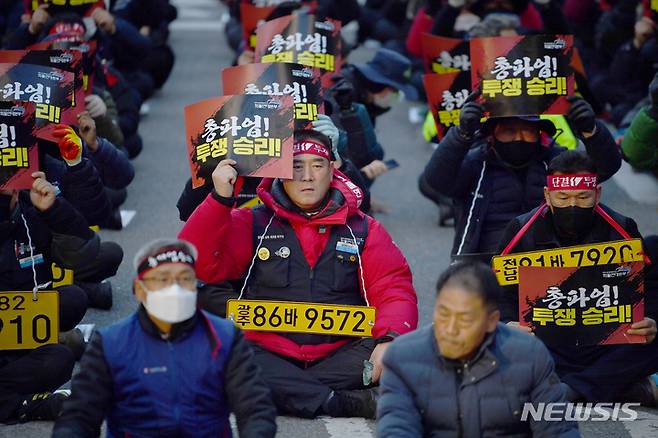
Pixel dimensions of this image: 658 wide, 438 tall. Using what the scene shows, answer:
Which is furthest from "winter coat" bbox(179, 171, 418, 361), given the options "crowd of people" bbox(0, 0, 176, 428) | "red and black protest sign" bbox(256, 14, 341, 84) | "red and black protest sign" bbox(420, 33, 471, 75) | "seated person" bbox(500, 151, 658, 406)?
"red and black protest sign" bbox(420, 33, 471, 75)

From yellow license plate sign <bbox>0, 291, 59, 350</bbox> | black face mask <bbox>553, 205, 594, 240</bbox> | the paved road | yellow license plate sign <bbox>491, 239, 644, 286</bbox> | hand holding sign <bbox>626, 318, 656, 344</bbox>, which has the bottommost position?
the paved road

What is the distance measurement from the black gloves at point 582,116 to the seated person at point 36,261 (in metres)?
2.85

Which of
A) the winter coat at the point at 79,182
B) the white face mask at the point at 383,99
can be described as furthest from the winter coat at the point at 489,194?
the white face mask at the point at 383,99

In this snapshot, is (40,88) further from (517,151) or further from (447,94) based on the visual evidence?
(517,151)

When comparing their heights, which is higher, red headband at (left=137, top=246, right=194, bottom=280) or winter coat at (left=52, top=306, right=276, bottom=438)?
red headband at (left=137, top=246, right=194, bottom=280)

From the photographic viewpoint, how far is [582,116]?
890 centimetres

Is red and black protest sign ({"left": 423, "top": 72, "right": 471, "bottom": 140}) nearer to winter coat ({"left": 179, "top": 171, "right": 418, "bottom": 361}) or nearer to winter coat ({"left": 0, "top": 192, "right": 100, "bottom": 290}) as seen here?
winter coat ({"left": 179, "top": 171, "right": 418, "bottom": 361})

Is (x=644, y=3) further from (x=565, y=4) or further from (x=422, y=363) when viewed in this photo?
(x=422, y=363)

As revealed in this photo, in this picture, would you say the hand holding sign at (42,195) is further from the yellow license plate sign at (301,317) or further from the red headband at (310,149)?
the red headband at (310,149)

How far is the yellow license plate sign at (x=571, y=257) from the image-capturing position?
819cm

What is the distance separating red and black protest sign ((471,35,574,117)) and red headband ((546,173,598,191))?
87 centimetres

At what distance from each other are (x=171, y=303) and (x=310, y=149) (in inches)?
88.8

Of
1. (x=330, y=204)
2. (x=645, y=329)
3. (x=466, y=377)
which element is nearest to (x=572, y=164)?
(x=645, y=329)

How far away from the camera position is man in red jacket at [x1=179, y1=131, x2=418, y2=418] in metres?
7.94
